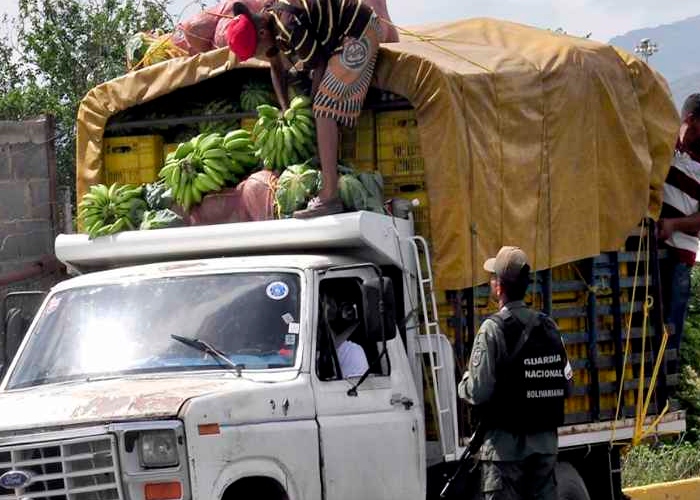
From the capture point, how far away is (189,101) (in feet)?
30.4

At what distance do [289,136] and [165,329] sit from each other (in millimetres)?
1690

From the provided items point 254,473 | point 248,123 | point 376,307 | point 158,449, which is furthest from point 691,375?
point 158,449

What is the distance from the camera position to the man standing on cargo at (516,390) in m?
7.46

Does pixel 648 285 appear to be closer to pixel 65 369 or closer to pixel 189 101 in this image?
pixel 189 101

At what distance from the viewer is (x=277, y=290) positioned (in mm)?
7293

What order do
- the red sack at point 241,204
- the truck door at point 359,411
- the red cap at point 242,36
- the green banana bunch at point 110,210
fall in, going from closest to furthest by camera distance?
the truck door at point 359,411, the red sack at point 241,204, the red cap at point 242,36, the green banana bunch at point 110,210

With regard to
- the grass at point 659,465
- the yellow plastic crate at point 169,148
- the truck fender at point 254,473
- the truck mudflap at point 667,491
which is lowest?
the grass at point 659,465

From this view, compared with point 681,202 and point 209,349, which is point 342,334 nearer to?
point 209,349

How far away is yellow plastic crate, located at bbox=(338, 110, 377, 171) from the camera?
27.9 feet

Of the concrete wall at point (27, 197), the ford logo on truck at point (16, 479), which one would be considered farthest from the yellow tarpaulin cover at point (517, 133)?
the ford logo on truck at point (16, 479)

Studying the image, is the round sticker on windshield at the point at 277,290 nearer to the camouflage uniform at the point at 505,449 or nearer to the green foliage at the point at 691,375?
the camouflage uniform at the point at 505,449

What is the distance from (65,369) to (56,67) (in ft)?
37.2

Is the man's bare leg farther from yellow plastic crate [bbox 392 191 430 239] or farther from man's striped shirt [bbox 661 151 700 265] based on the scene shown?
man's striped shirt [bbox 661 151 700 265]

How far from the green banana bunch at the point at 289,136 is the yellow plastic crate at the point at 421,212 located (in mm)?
624
